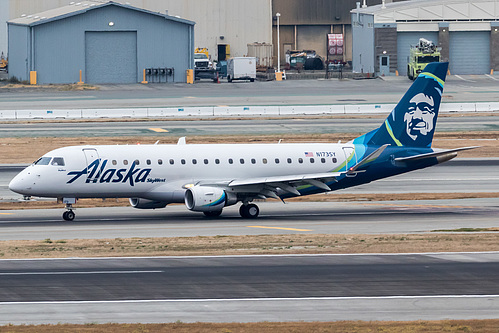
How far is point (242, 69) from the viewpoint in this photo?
423ft

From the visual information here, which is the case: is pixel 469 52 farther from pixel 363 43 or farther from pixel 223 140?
pixel 223 140

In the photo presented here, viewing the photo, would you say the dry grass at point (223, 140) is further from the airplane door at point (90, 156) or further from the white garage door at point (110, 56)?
the white garage door at point (110, 56)

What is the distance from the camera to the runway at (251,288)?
78.1 feet

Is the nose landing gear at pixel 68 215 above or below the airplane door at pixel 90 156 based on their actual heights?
below

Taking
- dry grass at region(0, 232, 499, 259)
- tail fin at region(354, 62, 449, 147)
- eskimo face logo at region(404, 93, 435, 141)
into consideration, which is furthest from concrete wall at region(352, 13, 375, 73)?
dry grass at region(0, 232, 499, 259)

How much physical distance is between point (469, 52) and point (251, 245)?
337 ft

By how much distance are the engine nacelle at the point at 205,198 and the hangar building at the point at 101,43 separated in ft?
265

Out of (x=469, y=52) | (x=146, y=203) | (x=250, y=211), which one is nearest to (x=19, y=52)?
(x=469, y=52)

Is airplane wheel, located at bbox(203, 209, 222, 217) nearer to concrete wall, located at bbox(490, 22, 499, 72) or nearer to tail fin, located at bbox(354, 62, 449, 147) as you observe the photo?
tail fin, located at bbox(354, 62, 449, 147)

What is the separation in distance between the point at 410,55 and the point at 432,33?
5.76 meters

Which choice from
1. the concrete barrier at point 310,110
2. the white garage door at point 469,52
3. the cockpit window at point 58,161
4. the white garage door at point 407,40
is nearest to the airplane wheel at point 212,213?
the cockpit window at point 58,161

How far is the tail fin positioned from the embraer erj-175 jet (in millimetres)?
52

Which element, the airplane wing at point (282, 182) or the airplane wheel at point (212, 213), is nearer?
the airplane wing at point (282, 182)

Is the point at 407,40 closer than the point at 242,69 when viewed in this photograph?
Yes
